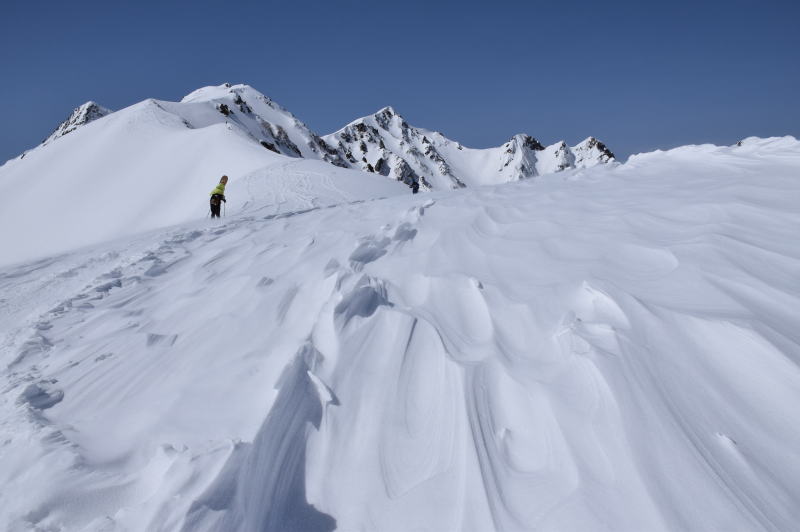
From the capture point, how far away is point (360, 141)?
162 meters

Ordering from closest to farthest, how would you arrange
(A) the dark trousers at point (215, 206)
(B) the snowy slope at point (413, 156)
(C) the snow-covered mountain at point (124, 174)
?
(A) the dark trousers at point (215, 206) → (C) the snow-covered mountain at point (124, 174) → (B) the snowy slope at point (413, 156)

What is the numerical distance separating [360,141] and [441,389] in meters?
167

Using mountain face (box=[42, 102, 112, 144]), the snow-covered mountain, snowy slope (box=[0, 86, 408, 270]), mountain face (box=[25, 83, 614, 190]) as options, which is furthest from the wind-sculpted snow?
mountain face (box=[42, 102, 112, 144])

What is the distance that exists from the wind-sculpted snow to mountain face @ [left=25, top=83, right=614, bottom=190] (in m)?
48.3

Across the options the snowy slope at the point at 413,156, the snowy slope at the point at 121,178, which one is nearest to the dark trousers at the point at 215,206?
the snowy slope at the point at 121,178

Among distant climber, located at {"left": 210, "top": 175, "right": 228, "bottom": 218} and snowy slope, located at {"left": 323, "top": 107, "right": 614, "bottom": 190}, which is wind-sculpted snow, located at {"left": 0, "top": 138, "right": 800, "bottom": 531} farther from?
snowy slope, located at {"left": 323, "top": 107, "right": 614, "bottom": 190}

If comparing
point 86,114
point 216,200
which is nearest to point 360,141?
point 86,114

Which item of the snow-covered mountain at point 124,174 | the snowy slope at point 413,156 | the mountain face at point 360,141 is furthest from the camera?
the snowy slope at point 413,156

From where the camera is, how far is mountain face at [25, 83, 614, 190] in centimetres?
6919

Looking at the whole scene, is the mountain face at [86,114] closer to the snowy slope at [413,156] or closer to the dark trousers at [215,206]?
the snowy slope at [413,156]

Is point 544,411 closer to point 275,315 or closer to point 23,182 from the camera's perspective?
point 275,315

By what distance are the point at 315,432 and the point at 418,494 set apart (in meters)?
0.66

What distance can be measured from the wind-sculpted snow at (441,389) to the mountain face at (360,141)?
48253 mm

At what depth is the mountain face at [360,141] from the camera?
227 ft
